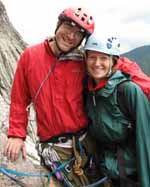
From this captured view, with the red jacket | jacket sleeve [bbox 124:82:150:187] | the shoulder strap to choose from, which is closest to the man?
the red jacket

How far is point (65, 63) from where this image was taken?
687 centimetres

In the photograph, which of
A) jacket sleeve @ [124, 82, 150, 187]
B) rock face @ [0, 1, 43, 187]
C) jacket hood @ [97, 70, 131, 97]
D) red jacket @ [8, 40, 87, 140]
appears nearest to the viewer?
jacket sleeve @ [124, 82, 150, 187]

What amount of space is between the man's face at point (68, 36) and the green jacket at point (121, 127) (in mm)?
762

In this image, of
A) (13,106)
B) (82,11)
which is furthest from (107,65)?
(13,106)

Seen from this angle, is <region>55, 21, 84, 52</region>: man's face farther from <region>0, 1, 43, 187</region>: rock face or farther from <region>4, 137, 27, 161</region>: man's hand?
Result: <region>0, 1, 43, 187</region>: rock face

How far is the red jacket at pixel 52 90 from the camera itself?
6.73 meters

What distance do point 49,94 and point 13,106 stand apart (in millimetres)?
659

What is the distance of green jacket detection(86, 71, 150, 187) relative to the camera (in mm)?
6160

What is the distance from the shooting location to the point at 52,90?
6762mm

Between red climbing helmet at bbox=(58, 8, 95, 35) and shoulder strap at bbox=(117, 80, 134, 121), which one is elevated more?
red climbing helmet at bbox=(58, 8, 95, 35)

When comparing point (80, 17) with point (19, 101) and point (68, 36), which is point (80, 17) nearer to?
point (68, 36)

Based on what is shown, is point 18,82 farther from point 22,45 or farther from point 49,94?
point 22,45

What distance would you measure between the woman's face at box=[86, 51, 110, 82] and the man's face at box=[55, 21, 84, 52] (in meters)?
0.32

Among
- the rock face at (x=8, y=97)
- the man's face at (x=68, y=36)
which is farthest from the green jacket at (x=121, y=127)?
the rock face at (x=8, y=97)
